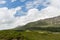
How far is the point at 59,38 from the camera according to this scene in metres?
115

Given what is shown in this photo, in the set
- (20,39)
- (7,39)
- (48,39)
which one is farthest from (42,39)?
(7,39)

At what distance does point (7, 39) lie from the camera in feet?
294

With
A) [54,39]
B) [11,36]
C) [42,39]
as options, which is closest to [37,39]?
[42,39]

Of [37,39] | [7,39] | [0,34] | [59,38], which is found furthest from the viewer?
[59,38]

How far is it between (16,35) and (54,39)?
31474 mm

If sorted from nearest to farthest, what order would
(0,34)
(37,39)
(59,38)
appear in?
(0,34) → (37,39) → (59,38)

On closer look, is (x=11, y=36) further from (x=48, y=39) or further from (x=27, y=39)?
(x=48, y=39)

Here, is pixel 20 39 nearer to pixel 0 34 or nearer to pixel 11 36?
pixel 11 36

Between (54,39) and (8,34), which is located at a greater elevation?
→ (8,34)

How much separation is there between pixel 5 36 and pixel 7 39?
2.92m

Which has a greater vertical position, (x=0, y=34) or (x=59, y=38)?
(x=0, y=34)

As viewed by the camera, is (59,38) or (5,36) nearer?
(5,36)

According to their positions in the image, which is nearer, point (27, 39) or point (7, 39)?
point (7, 39)

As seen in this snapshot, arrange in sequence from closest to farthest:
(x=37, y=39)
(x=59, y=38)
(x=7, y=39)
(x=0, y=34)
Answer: (x=7, y=39)
(x=0, y=34)
(x=37, y=39)
(x=59, y=38)
